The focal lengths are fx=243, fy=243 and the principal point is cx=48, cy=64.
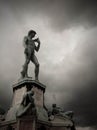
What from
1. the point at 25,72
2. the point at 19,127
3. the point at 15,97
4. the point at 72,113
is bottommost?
the point at 19,127

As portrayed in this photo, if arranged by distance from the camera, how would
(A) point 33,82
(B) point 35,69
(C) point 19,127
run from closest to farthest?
(C) point 19,127, (A) point 33,82, (B) point 35,69

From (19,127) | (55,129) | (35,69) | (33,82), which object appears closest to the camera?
(19,127)

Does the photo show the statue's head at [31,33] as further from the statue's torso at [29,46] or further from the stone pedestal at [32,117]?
the stone pedestal at [32,117]

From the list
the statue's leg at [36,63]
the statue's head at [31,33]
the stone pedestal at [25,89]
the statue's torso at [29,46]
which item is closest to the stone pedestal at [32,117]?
the stone pedestal at [25,89]

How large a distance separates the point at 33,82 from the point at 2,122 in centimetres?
424

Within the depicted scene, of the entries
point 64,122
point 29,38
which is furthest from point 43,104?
point 29,38

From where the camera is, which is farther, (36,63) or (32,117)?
(36,63)

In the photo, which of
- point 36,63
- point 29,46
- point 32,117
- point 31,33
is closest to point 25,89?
point 36,63

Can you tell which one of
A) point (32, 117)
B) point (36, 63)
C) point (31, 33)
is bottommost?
point (32, 117)

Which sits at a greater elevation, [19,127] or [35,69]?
[35,69]

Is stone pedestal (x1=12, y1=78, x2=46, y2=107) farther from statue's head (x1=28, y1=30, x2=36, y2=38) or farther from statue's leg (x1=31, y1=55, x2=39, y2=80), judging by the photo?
statue's head (x1=28, y1=30, x2=36, y2=38)

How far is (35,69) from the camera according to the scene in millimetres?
22844

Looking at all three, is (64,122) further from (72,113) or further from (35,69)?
(35,69)

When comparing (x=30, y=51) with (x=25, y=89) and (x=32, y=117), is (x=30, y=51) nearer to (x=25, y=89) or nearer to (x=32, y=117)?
(x=25, y=89)
